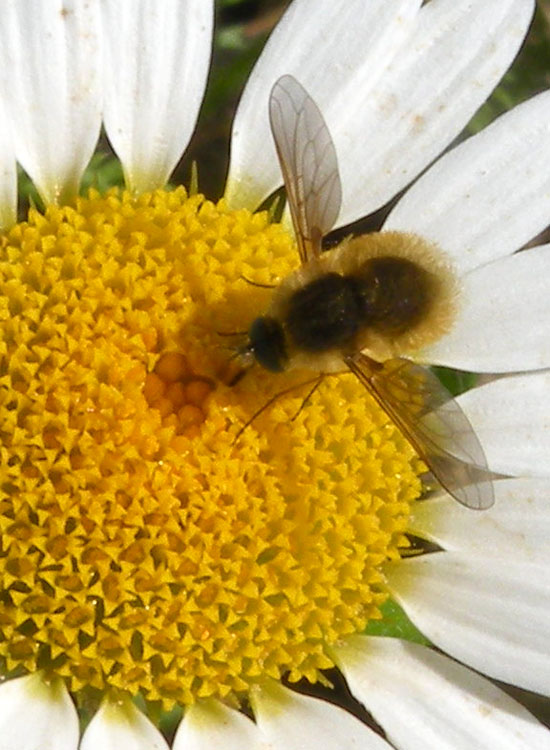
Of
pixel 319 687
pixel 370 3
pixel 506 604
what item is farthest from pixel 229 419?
pixel 319 687

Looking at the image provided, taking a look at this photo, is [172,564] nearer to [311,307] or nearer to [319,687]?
[311,307]

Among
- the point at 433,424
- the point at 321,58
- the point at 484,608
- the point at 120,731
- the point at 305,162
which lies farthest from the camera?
the point at 321,58

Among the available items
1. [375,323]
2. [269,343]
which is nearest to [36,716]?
[269,343]

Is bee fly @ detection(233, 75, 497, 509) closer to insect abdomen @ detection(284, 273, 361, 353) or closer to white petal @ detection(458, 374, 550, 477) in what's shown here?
insect abdomen @ detection(284, 273, 361, 353)

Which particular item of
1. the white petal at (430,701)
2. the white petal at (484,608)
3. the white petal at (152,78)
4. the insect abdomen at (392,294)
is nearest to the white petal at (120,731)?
the white petal at (430,701)

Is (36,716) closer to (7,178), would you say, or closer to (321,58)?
(7,178)

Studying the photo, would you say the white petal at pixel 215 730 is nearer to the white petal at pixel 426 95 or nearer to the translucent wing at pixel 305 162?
the translucent wing at pixel 305 162
